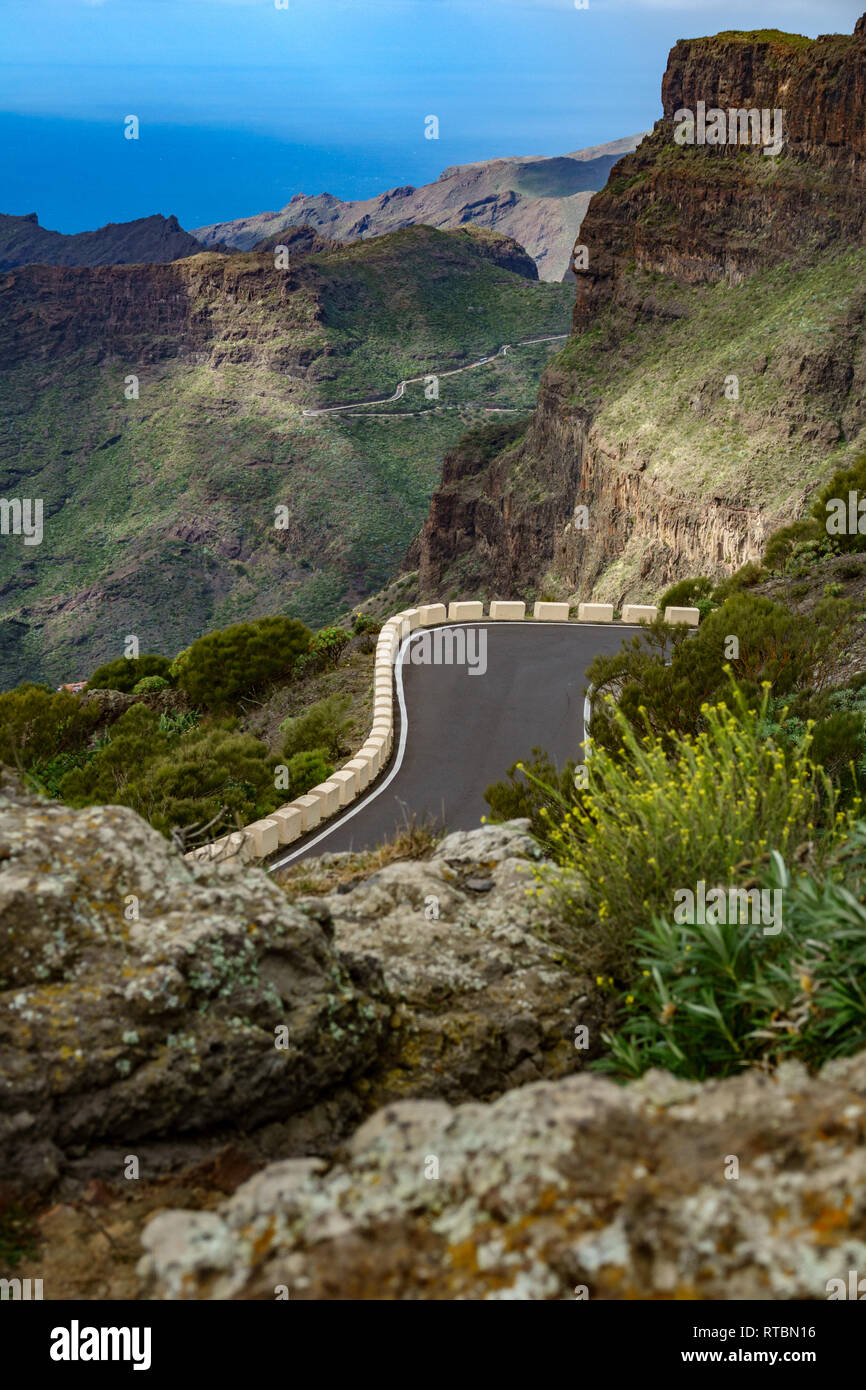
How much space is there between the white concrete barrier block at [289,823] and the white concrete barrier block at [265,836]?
13cm

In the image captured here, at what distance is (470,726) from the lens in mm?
18859

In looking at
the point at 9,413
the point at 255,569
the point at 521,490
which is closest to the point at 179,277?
the point at 9,413

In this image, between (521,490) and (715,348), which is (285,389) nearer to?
(521,490)

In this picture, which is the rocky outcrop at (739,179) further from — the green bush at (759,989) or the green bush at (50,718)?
the green bush at (759,989)

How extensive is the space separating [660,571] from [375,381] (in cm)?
8250

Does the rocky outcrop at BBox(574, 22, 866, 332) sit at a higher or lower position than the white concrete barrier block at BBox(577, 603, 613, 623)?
higher

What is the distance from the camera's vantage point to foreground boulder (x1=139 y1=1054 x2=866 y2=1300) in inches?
93.8

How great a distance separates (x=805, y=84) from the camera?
7225cm

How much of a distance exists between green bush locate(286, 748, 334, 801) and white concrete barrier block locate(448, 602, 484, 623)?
31.5 feet

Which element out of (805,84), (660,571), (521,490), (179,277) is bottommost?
(660,571)

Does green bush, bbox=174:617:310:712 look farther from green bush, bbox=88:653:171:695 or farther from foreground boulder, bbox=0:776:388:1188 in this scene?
foreground boulder, bbox=0:776:388:1188

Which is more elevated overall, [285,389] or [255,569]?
[285,389]

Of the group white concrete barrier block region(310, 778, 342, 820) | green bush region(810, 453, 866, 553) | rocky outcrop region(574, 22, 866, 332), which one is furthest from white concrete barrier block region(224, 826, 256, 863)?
rocky outcrop region(574, 22, 866, 332)

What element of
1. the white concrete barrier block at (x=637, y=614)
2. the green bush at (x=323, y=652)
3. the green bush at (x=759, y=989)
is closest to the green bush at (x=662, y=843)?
the green bush at (x=759, y=989)
